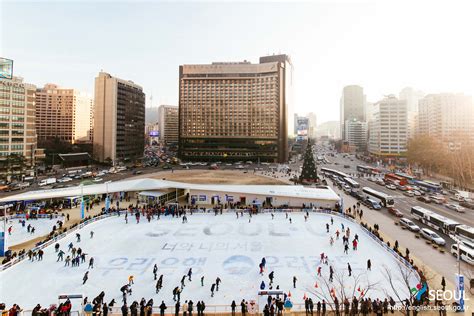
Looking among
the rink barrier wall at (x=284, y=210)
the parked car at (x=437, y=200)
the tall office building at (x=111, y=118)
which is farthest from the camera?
the tall office building at (x=111, y=118)

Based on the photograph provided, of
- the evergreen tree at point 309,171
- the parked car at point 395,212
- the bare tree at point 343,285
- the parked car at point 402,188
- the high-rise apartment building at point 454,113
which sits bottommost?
the bare tree at point 343,285

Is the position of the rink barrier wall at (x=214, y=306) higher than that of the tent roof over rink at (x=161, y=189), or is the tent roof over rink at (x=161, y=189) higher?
the tent roof over rink at (x=161, y=189)

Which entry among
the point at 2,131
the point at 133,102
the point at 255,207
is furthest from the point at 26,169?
the point at 255,207

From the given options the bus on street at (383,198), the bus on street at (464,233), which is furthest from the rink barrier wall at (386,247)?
the bus on street at (383,198)

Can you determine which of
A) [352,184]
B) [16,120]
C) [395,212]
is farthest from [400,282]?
[16,120]

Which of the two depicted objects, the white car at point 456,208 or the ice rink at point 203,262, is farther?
the white car at point 456,208

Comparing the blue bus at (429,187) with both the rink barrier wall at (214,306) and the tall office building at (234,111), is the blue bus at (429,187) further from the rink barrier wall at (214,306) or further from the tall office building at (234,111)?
the tall office building at (234,111)

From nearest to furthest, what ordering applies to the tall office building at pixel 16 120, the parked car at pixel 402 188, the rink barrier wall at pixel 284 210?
the rink barrier wall at pixel 284 210 < the parked car at pixel 402 188 < the tall office building at pixel 16 120

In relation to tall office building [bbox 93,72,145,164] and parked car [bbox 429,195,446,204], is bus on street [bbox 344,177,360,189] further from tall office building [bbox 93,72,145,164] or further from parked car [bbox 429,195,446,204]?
tall office building [bbox 93,72,145,164]
